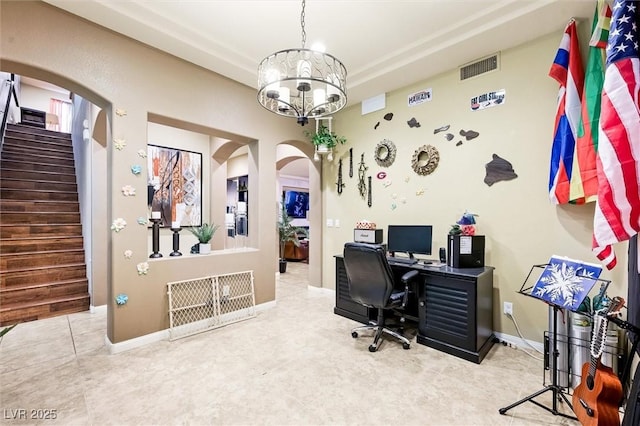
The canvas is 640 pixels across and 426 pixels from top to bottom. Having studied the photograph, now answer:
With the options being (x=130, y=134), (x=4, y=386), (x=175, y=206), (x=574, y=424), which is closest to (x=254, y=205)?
→ (x=130, y=134)

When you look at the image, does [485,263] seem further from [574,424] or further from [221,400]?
[221,400]

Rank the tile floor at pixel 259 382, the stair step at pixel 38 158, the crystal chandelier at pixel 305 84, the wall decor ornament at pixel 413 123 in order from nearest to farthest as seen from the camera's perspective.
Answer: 1. the tile floor at pixel 259 382
2. the crystal chandelier at pixel 305 84
3. the wall decor ornament at pixel 413 123
4. the stair step at pixel 38 158

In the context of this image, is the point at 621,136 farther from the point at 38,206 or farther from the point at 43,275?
the point at 38,206

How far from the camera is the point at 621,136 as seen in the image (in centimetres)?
139

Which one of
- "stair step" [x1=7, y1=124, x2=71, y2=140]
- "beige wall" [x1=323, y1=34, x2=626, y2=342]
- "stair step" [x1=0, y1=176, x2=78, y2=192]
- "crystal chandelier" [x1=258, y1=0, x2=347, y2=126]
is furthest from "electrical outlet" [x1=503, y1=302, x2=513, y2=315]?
"stair step" [x1=7, y1=124, x2=71, y2=140]

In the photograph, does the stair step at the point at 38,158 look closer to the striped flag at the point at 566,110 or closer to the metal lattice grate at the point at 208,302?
the metal lattice grate at the point at 208,302

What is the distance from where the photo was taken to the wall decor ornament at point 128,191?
9.15ft

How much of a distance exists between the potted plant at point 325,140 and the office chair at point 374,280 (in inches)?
78.2

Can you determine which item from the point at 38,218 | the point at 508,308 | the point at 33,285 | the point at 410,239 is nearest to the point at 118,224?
the point at 33,285

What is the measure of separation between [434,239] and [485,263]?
61cm

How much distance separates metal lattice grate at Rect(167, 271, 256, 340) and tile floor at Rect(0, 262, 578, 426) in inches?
8.0

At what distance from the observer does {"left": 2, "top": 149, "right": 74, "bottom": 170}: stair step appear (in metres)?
4.92

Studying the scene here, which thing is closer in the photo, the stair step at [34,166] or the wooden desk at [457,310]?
the wooden desk at [457,310]

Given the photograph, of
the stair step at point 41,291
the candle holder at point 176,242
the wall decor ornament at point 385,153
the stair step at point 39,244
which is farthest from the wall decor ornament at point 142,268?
the wall decor ornament at point 385,153
